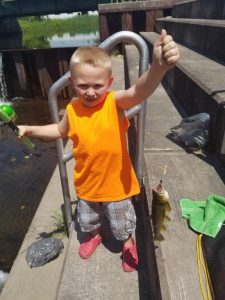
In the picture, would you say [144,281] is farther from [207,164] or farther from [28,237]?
[28,237]

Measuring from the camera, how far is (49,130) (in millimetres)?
2295

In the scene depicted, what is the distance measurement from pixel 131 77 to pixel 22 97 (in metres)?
8.85

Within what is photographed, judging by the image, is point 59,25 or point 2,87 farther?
point 59,25

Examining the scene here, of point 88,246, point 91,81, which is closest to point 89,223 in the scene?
point 88,246

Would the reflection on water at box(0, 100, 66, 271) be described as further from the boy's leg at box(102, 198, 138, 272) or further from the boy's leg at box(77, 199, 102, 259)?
the boy's leg at box(102, 198, 138, 272)

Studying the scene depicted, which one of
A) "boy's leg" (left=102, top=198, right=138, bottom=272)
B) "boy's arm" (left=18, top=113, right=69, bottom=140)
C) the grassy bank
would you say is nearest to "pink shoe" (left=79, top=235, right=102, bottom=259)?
"boy's leg" (left=102, top=198, right=138, bottom=272)

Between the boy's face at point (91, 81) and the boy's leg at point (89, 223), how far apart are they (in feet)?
2.82

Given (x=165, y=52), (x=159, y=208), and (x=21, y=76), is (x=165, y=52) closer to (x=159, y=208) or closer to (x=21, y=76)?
(x=159, y=208)

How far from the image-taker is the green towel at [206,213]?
213 cm

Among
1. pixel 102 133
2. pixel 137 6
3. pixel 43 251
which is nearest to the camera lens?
pixel 102 133

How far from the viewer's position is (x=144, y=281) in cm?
240

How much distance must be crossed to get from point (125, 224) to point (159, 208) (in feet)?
1.72

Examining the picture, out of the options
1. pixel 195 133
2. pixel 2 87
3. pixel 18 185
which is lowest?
pixel 18 185

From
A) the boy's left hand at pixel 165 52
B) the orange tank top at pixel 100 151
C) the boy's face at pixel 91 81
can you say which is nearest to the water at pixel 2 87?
the orange tank top at pixel 100 151
